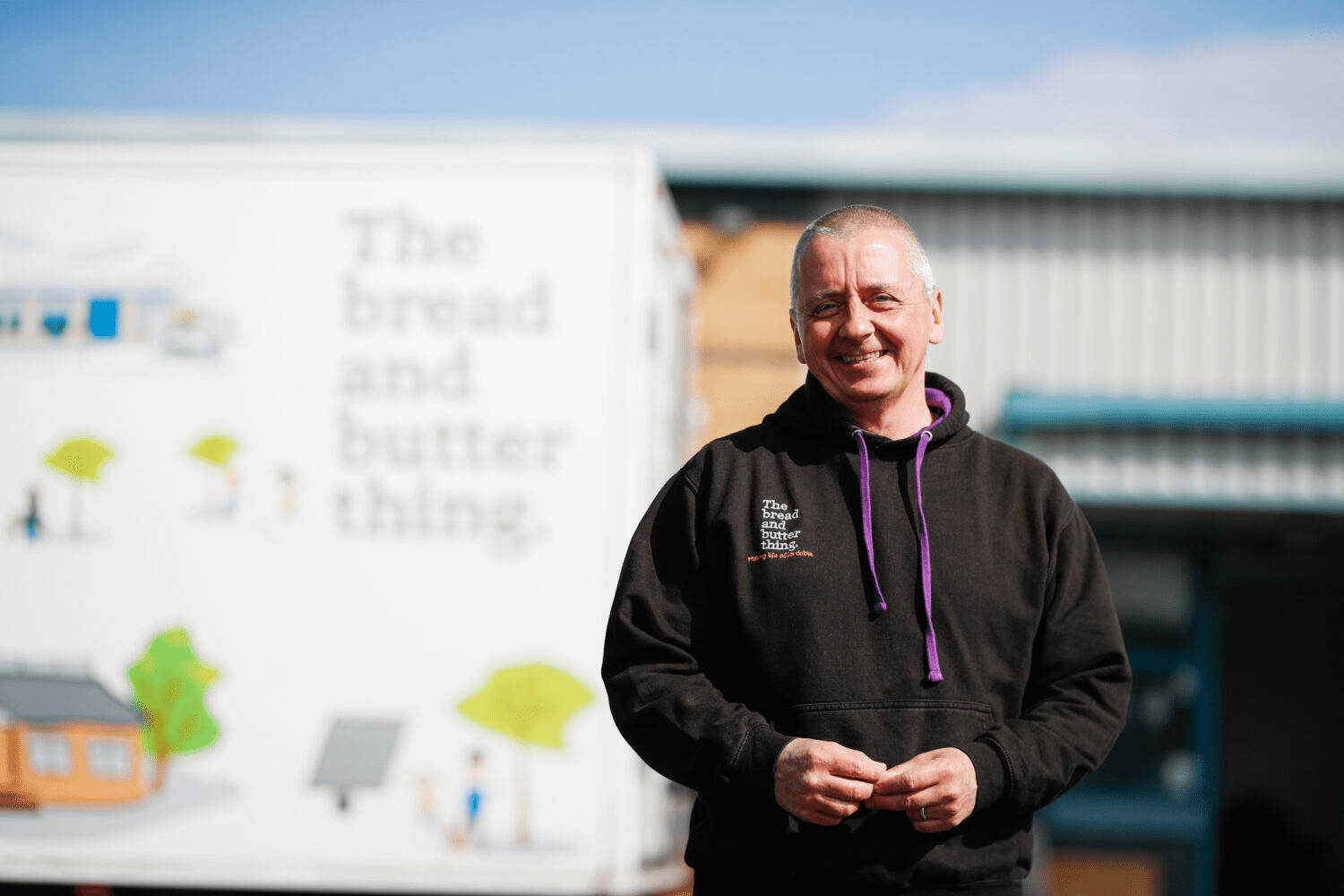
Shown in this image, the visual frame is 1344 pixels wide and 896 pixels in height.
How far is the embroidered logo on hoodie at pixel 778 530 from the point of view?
5.68ft

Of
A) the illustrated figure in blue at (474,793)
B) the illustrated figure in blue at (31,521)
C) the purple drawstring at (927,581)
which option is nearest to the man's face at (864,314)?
the purple drawstring at (927,581)

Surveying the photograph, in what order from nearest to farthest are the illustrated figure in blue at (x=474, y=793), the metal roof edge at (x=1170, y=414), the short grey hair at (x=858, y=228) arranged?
1. the short grey hair at (x=858, y=228)
2. the illustrated figure in blue at (x=474, y=793)
3. the metal roof edge at (x=1170, y=414)

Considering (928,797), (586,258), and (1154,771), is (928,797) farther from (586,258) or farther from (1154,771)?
(1154,771)

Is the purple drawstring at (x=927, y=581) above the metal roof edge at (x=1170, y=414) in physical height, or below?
below

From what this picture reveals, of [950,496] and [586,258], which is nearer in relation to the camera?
[950,496]

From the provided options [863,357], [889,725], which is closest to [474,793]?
[889,725]

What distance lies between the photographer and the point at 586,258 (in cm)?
432

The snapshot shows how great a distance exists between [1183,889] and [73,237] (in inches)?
278

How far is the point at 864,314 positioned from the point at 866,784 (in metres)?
0.66

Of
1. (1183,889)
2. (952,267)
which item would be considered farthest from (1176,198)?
(1183,889)

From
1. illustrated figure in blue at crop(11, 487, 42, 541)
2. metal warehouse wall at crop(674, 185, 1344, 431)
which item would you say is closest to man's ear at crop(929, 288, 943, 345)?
illustrated figure in blue at crop(11, 487, 42, 541)

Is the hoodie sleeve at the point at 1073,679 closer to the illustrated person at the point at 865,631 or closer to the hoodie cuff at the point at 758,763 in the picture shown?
the illustrated person at the point at 865,631

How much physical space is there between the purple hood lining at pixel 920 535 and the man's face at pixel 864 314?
3.1 inches

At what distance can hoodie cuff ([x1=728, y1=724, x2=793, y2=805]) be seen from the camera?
1613mm
